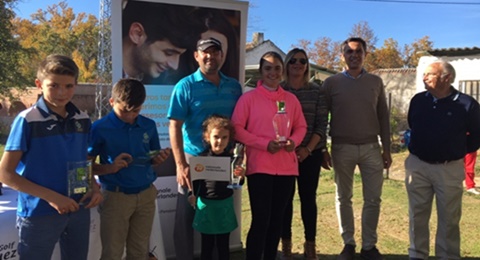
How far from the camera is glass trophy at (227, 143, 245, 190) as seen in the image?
3.26 metres

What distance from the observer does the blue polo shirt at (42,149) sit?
2264 mm

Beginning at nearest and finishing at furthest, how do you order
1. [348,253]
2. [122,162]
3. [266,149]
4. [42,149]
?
[42,149]
[122,162]
[266,149]
[348,253]

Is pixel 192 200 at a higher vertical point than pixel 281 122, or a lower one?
lower

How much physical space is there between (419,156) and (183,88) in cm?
223

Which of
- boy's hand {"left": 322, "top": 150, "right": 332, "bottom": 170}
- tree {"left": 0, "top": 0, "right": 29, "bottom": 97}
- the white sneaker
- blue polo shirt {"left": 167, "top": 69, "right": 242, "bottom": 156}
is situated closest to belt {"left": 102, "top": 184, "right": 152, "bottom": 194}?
blue polo shirt {"left": 167, "top": 69, "right": 242, "bottom": 156}

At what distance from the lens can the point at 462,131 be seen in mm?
3697

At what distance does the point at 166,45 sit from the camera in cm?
411

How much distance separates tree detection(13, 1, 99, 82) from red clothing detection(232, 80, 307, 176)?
48.1 meters

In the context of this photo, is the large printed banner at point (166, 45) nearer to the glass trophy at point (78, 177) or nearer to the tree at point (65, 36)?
the glass trophy at point (78, 177)

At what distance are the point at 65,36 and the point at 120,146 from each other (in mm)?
52827

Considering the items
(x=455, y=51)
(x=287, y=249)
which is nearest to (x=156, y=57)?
(x=287, y=249)

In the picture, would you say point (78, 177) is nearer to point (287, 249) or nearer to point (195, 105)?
point (195, 105)

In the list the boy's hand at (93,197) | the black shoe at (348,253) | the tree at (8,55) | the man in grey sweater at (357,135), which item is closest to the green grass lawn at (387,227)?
the black shoe at (348,253)

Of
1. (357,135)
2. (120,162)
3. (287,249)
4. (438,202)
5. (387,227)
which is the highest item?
(357,135)
